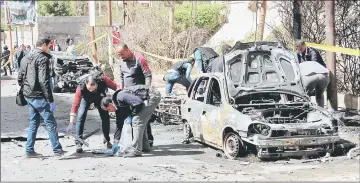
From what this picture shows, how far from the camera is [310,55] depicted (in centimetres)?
1204

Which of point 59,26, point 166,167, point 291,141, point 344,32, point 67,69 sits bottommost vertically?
point 166,167

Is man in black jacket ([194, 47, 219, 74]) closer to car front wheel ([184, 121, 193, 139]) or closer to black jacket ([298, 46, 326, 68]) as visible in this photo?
black jacket ([298, 46, 326, 68])

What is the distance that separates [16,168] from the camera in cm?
868

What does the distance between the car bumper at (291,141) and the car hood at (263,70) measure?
1.33 metres

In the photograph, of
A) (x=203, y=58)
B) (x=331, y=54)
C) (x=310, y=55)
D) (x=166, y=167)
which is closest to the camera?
(x=166, y=167)

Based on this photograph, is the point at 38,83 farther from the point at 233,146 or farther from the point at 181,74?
the point at 181,74

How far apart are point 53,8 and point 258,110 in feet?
145

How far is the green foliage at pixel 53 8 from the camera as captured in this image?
166 feet

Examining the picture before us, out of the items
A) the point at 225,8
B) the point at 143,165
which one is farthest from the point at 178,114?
the point at 225,8

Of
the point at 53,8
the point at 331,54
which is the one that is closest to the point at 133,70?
the point at 331,54

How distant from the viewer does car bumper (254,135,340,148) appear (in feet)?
28.3

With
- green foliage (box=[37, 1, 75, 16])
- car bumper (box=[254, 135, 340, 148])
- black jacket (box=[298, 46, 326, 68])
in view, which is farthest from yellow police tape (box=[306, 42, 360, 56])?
green foliage (box=[37, 1, 75, 16])

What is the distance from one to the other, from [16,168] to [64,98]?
429 inches

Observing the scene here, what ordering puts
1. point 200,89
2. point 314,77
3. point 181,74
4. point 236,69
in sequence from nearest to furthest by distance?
point 236,69 → point 200,89 → point 314,77 → point 181,74
